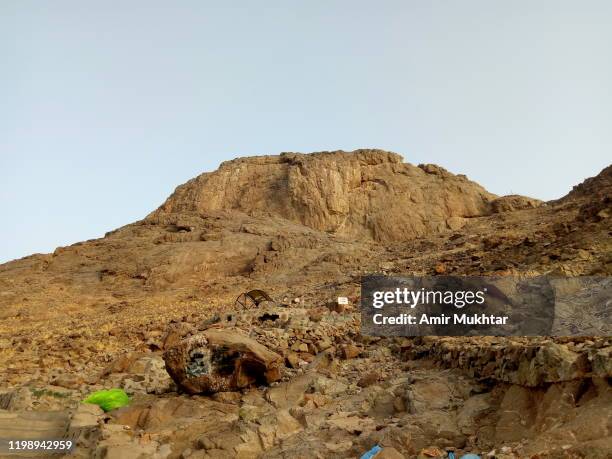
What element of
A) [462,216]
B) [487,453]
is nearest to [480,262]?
[487,453]

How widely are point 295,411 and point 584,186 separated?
21040mm

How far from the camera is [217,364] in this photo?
634 centimetres

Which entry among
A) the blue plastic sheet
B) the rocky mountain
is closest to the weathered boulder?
the rocky mountain

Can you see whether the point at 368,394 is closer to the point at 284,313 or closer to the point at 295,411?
the point at 295,411

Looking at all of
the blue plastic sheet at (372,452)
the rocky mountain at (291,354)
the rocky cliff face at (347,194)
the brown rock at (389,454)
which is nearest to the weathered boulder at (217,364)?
the rocky mountain at (291,354)

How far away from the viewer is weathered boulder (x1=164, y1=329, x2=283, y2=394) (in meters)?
6.30

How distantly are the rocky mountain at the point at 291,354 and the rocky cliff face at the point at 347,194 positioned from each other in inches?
134

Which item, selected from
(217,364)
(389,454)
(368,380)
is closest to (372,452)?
(389,454)

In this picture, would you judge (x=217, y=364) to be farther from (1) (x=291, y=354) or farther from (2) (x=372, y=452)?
(2) (x=372, y=452)

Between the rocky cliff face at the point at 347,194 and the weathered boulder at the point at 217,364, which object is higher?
the rocky cliff face at the point at 347,194

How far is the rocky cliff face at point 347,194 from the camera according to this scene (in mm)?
27144

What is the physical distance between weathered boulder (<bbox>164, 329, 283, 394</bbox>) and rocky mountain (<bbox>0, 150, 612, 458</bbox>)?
0.04 m

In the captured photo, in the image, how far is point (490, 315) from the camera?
7.06m

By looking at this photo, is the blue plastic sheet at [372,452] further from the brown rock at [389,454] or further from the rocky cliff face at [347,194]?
the rocky cliff face at [347,194]
